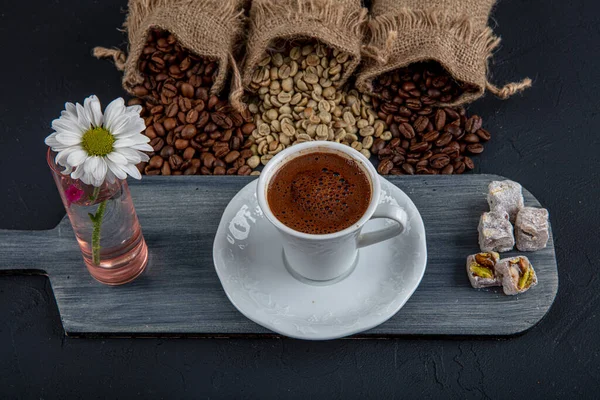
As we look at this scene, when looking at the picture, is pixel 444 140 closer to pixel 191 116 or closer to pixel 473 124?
pixel 473 124

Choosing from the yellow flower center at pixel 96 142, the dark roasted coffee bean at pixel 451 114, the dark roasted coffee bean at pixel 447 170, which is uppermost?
the yellow flower center at pixel 96 142

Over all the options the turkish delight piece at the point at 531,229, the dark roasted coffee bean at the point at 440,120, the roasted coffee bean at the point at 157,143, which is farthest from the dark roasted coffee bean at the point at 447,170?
the roasted coffee bean at the point at 157,143

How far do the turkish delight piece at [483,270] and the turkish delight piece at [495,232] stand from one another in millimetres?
32

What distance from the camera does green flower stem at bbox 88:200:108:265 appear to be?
138 centimetres

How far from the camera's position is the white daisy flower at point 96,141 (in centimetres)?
123

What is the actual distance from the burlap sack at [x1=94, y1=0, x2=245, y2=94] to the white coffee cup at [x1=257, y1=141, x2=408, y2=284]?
53 cm

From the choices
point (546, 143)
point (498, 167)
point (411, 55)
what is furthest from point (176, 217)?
point (546, 143)

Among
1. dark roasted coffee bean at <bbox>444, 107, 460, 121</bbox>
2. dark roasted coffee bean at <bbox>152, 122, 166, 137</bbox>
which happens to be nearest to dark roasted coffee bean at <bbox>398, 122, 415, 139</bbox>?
dark roasted coffee bean at <bbox>444, 107, 460, 121</bbox>

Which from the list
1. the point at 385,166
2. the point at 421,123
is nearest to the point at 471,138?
the point at 421,123

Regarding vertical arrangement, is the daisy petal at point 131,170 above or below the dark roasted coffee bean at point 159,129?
above

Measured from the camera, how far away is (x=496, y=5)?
2096 mm

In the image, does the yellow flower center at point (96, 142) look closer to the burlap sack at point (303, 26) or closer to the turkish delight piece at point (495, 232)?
the burlap sack at point (303, 26)

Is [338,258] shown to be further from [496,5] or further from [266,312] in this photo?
[496,5]

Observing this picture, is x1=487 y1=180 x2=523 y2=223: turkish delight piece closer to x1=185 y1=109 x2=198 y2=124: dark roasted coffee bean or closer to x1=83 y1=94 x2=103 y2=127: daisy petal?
x1=185 y1=109 x2=198 y2=124: dark roasted coffee bean
